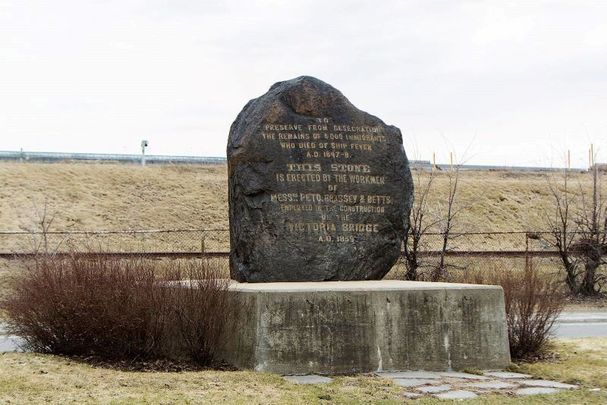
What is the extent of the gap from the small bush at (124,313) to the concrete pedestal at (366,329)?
0.31 meters

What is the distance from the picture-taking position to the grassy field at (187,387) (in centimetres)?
771

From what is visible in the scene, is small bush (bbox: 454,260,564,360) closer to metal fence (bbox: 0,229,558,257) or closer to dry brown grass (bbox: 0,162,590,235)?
metal fence (bbox: 0,229,558,257)

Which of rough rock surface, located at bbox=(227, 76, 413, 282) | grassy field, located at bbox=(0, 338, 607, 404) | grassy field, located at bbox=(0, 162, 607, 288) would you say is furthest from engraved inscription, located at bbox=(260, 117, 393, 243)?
grassy field, located at bbox=(0, 162, 607, 288)

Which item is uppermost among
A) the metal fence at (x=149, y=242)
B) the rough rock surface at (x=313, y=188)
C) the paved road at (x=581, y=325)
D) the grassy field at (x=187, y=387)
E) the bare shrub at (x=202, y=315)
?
the rough rock surface at (x=313, y=188)

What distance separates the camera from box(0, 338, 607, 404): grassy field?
7.71 meters

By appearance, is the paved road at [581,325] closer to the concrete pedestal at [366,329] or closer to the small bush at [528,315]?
the small bush at [528,315]

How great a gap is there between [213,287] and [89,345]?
1.51m

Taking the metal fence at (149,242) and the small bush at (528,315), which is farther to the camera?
the metal fence at (149,242)

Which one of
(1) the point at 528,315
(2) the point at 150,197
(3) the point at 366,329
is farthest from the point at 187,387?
(2) the point at 150,197

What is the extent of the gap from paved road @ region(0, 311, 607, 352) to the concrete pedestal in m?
3.51

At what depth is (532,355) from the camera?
11445 mm

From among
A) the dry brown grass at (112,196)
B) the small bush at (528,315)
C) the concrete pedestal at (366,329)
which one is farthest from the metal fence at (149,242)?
the concrete pedestal at (366,329)

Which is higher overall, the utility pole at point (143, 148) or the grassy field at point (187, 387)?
the utility pole at point (143, 148)

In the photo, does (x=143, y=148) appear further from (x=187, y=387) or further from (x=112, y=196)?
(x=187, y=387)
